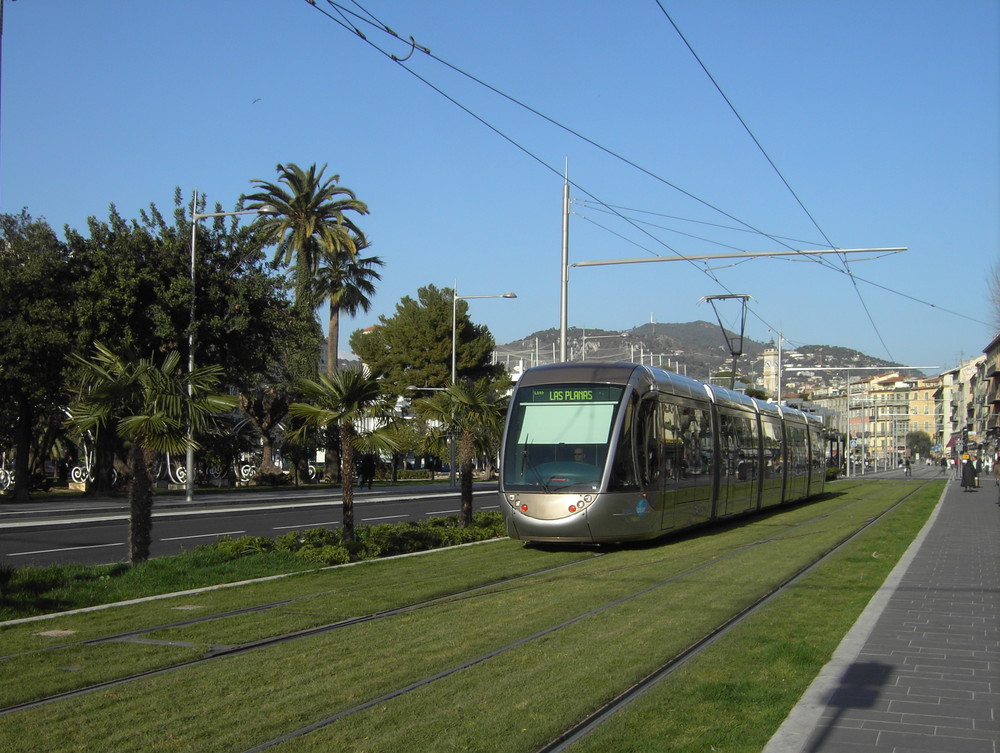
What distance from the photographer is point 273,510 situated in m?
32.0

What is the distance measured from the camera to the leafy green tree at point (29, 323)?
3462 centimetres

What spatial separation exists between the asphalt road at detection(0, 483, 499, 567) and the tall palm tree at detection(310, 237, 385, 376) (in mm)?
13632

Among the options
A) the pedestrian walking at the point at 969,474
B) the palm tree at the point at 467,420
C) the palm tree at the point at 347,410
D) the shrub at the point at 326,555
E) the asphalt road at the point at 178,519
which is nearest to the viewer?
the shrub at the point at 326,555

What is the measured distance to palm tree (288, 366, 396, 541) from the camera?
17031 millimetres

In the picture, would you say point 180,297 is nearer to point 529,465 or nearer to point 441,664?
point 529,465

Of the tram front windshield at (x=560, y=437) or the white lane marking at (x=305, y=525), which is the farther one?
the white lane marking at (x=305, y=525)

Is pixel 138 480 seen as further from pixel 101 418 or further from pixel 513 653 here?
pixel 513 653

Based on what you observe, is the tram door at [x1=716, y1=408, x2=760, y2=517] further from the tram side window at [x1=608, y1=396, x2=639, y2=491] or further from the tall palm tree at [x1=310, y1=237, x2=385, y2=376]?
the tall palm tree at [x1=310, y1=237, x2=385, y2=376]

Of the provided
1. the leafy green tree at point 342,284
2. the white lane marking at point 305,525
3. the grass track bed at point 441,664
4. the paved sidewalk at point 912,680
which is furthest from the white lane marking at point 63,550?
the leafy green tree at point 342,284

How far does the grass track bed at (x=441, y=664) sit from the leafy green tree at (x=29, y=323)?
76.8 ft

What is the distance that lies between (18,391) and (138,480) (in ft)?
78.7

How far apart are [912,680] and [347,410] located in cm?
1102

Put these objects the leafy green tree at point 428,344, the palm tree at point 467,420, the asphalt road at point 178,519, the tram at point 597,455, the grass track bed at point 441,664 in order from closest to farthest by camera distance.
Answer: the grass track bed at point 441,664 → the tram at point 597,455 → the asphalt road at point 178,519 → the palm tree at point 467,420 → the leafy green tree at point 428,344

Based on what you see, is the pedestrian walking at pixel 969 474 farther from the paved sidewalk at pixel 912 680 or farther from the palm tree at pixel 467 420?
the paved sidewalk at pixel 912 680
